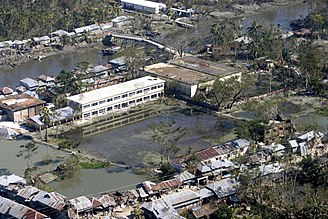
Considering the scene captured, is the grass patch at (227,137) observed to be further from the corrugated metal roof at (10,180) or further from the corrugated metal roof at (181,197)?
the corrugated metal roof at (10,180)

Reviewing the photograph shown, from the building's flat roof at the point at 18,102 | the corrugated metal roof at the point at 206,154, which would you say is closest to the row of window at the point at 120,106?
the building's flat roof at the point at 18,102

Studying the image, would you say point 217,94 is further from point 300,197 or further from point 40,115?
point 300,197

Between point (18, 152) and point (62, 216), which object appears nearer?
point (62, 216)

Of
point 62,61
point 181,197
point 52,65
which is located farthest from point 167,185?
point 62,61

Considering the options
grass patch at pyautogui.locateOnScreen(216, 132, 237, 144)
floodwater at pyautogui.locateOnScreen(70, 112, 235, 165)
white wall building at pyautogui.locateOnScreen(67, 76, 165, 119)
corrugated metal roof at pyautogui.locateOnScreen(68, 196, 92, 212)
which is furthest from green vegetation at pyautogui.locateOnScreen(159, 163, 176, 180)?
white wall building at pyautogui.locateOnScreen(67, 76, 165, 119)

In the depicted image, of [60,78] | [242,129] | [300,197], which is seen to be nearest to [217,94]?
[242,129]
